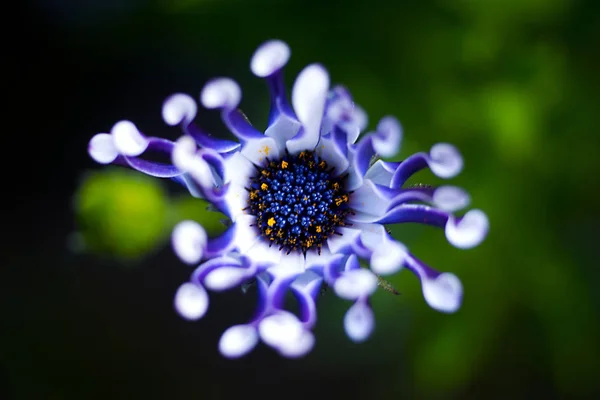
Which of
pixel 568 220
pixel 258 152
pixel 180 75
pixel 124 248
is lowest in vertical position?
pixel 124 248

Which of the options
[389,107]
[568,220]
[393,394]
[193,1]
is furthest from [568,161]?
[193,1]

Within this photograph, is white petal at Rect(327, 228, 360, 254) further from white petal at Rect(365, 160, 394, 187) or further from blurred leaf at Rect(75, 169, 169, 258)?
blurred leaf at Rect(75, 169, 169, 258)

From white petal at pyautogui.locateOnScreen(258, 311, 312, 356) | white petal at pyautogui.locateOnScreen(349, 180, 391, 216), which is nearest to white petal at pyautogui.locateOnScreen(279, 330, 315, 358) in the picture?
white petal at pyautogui.locateOnScreen(258, 311, 312, 356)

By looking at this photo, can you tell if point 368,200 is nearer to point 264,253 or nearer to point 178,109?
point 264,253

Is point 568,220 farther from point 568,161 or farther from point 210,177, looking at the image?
point 210,177

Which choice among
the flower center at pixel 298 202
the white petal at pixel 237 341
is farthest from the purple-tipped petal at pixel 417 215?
the white petal at pixel 237 341

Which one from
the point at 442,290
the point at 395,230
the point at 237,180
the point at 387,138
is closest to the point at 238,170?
the point at 237,180

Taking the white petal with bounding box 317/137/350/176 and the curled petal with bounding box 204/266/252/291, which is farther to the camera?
the white petal with bounding box 317/137/350/176
